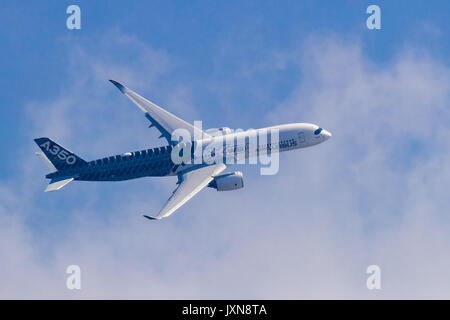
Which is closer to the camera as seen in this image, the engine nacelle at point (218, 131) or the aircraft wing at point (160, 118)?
the aircraft wing at point (160, 118)

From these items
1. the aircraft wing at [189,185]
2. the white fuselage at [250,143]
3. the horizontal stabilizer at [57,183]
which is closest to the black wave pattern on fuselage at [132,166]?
the horizontal stabilizer at [57,183]

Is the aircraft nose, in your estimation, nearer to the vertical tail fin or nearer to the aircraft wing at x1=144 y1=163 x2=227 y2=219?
the aircraft wing at x1=144 y1=163 x2=227 y2=219

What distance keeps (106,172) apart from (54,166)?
9477 millimetres

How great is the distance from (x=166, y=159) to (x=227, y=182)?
12.4 metres

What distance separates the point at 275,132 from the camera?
141 meters

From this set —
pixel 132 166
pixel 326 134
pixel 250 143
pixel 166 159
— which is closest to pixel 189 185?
pixel 166 159

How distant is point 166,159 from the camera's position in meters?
137

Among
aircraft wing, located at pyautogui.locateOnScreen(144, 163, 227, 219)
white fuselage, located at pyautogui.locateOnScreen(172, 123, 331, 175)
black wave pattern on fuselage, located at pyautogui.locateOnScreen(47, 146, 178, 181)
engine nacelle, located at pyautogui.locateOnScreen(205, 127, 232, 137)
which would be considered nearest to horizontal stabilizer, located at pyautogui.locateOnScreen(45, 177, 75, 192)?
black wave pattern on fuselage, located at pyautogui.locateOnScreen(47, 146, 178, 181)

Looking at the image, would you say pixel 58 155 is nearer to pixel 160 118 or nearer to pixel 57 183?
pixel 57 183

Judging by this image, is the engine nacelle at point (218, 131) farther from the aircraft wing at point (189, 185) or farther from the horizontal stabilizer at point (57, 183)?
the horizontal stabilizer at point (57, 183)

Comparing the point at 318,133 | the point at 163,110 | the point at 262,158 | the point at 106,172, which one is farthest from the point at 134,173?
the point at 318,133

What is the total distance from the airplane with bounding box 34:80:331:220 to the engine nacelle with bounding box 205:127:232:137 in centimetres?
38

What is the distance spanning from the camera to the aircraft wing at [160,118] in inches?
5551

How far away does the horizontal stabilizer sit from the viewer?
133 metres
